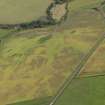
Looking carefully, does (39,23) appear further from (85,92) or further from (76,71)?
(85,92)

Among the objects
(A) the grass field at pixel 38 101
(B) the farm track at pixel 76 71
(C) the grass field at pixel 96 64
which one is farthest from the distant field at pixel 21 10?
(A) the grass field at pixel 38 101

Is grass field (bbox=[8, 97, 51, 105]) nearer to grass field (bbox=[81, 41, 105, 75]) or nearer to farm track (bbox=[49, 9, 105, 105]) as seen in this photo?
farm track (bbox=[49, 9, 105, 105])

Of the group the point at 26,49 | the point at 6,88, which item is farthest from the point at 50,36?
the point at 6,88

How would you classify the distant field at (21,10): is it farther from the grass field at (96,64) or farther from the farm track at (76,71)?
the grass field at (96,64)

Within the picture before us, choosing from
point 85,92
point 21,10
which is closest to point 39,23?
point 21,10

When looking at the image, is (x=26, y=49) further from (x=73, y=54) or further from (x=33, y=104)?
(x=33, y=104)
